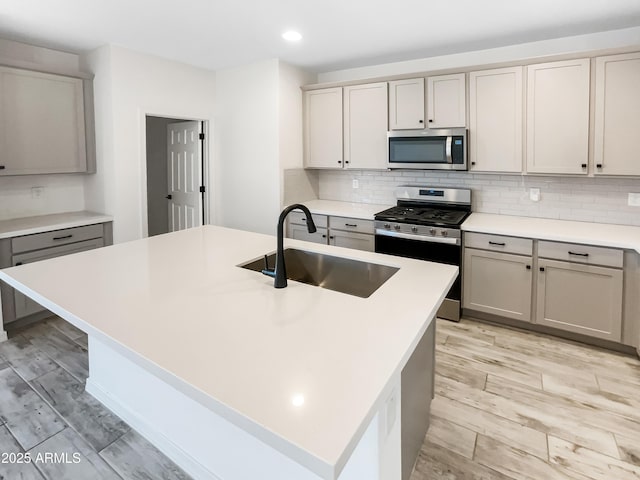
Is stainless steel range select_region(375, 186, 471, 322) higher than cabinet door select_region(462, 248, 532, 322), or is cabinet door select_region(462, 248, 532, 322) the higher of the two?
stainless steel range select_region(375, 186, 471, 322)

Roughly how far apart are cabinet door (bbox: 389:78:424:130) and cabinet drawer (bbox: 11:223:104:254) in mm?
3065

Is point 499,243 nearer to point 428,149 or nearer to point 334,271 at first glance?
point 428,149

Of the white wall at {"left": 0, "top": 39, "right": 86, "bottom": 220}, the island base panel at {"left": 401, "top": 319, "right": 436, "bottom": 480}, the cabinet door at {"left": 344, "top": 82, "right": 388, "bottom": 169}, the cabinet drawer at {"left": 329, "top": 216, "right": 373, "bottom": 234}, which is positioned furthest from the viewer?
the cabinet door at {"left": 344, "top": 82, "right": 388, "bottom": 169}

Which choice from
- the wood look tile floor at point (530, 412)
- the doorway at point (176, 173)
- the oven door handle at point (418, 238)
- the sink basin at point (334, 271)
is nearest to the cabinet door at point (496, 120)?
the oven door handle at point (418, 238)

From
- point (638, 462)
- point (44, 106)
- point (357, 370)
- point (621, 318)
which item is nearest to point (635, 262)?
point (621, 318)

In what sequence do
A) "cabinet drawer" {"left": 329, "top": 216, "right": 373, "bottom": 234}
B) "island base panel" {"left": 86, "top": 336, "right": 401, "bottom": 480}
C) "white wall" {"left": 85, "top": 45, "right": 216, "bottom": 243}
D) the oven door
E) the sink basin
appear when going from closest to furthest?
"island base panel" {"left": 86, "top": 336, "right": 401, "bottom": 480} < the sink basin < the oven door < "white wall" {"left": 85, "top": 45, "right": 216, "bottom": 243} < "cabinet drawer" {"left": 329, "top": 216, "right": 373, "bottom": 234}

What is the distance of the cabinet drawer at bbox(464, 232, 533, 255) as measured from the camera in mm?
3186

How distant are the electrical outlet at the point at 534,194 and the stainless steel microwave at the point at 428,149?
667mm

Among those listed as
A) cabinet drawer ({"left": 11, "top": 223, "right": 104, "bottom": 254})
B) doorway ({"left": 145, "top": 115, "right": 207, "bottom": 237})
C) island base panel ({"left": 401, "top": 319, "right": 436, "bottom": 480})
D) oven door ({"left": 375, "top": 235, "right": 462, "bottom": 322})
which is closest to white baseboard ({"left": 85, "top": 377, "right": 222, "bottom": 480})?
island base panel ({"left": 401, "top": 319, "right": 436, "bottom": 480})

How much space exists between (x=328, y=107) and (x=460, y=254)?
2171mm

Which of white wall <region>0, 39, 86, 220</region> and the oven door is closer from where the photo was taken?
the oven door

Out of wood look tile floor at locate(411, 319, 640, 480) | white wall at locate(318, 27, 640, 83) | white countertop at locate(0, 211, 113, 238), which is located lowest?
wood look tile floor at locate(411, 319, 640, 480)

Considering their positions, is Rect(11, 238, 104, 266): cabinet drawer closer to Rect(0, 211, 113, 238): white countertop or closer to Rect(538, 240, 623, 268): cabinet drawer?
Rect(0, 211, 113, 238): white countertop

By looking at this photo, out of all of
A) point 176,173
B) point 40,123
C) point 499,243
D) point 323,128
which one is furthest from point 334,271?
point 176,173
